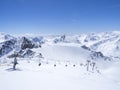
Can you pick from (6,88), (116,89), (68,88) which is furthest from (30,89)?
(116,89)

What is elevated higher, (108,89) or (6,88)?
(6,88)

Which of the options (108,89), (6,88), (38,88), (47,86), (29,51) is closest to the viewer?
(6,88)

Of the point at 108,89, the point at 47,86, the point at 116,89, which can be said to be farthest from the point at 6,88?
the point at 116,89

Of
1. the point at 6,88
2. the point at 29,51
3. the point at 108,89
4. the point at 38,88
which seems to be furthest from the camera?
the point at 29,51

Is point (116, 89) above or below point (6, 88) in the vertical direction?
below

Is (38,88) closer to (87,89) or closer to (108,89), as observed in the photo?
(87,89)

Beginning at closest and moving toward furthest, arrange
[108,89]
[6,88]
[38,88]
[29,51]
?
1. [6,88]
2. [38,88]
3. [108,89]
4. [29,51]

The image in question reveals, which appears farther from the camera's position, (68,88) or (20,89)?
(68,88)

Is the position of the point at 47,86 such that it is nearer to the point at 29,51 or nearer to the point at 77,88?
the point at 77,88

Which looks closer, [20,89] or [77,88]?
[20,89]
